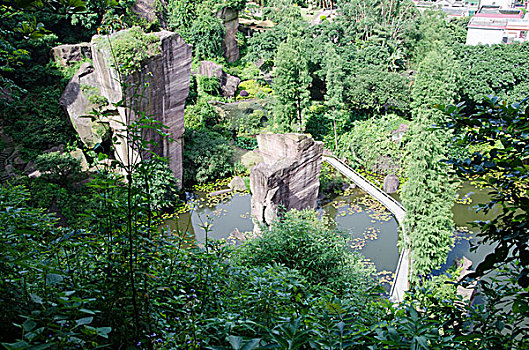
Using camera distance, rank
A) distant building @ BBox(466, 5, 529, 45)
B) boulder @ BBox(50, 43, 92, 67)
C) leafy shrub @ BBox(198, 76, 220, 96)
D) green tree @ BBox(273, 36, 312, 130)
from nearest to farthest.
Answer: boulder @ BBox(50, 43, 92, 67)
green tree @ BBox(273, 36, 312, 130)
leafy shrub @ BBox(198, 76, 220, 96)
distant building @ BBox(466, 5, 529, 45)

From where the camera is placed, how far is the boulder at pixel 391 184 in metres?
13.7

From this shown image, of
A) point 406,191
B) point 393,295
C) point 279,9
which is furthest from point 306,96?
point 279,9

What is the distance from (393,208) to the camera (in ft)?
38.5

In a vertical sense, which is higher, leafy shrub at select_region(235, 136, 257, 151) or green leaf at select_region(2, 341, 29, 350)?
green leaf at select_region(2, 341, 29, 350)

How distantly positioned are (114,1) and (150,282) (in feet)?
4.29

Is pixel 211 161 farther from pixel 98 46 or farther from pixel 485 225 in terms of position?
pixel 485 225

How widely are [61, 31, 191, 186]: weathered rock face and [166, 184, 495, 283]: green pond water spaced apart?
1.87m

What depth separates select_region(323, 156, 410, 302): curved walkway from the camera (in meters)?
8.19

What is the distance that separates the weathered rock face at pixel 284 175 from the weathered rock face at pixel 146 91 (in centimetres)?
278

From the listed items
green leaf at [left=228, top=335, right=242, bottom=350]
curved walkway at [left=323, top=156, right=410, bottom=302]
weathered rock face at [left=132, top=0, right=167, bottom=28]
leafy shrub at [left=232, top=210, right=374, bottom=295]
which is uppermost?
weathered rock face at [left=132, top=0, right=167, bottom=28]

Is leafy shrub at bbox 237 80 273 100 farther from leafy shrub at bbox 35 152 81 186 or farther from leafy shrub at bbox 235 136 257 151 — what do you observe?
leafy shrub at bbox 35 152 81 186

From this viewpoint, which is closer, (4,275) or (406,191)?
(4,275)

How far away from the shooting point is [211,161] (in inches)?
542

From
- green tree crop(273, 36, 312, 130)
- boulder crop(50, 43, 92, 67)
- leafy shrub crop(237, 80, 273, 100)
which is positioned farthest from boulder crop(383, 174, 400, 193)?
boulder crop(50, 43, 92, 67)
